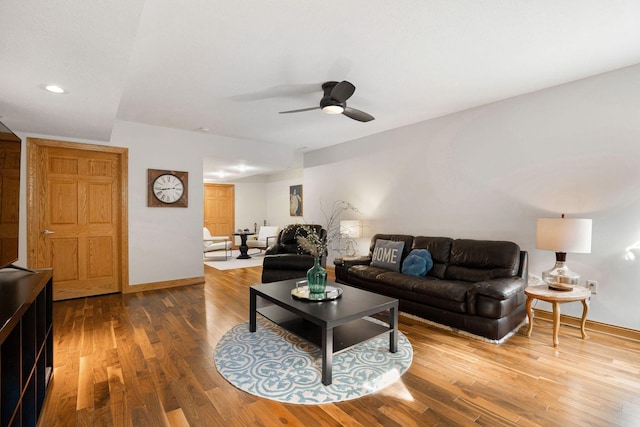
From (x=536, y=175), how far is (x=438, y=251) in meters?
1.41

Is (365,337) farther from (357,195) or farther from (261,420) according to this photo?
(357,195)

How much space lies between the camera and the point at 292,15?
209cm

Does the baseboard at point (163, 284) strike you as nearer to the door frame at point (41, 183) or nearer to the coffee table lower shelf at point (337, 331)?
the door frame at point (41, 183)

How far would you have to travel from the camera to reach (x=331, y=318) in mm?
2199

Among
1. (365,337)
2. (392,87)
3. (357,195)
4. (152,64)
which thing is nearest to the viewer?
(365,337)

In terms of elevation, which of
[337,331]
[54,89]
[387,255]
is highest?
[54,89]

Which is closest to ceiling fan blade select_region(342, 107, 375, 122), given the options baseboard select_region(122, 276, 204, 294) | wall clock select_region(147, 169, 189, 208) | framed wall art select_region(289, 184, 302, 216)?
wall clock select_region(147, 169, 189, 208)

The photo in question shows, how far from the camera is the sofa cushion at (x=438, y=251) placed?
3.89m

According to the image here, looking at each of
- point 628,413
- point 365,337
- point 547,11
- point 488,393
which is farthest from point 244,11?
point 628,413

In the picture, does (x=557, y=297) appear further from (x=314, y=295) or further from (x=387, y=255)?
(x=314, y=295)

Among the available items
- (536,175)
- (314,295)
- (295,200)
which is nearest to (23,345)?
(314,295)

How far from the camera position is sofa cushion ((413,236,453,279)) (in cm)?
389

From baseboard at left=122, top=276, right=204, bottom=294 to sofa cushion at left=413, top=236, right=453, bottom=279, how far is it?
11.8 feet

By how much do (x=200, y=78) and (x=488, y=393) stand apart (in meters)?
3.62
